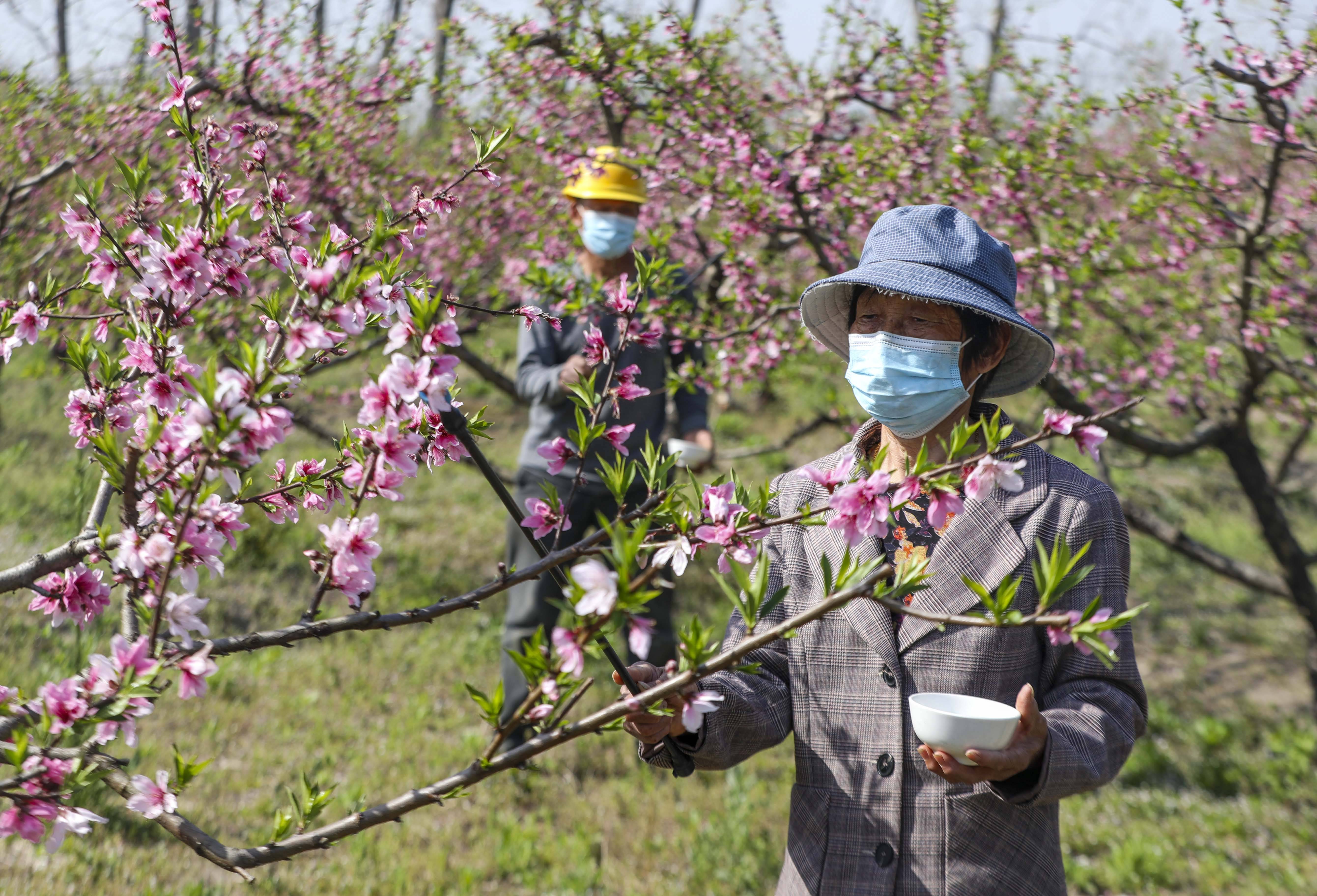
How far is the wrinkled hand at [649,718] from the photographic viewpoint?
1.36 meters

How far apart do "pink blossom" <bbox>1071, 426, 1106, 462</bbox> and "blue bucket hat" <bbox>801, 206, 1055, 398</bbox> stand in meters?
0.47

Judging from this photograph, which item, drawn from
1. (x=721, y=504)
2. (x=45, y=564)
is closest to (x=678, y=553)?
(x=721, y=504)

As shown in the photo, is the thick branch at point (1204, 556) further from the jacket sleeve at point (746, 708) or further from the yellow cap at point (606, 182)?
the jacket sleeve at point (746, 708)

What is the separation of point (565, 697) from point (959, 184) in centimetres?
330

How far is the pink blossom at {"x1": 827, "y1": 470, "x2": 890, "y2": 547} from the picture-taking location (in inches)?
48.3

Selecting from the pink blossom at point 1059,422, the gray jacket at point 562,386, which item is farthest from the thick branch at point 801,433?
the pink blossom at point 1059,422

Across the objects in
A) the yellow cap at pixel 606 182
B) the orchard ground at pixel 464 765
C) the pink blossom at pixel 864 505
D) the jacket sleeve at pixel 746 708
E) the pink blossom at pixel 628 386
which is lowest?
the orchard ground at pixel 464 765

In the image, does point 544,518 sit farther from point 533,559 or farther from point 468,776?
point 533,559

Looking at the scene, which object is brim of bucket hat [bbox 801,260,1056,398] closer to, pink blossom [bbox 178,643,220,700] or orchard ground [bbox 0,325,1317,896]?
orchard ground [bbox 0,325,1317,896]

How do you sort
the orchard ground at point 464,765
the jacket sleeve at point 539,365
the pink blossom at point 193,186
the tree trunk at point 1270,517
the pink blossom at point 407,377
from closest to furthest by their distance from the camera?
the pink blossom at point 407,377, the pink blossom at point 193,186, the orchard ground at point 464,765, the jacket sleeve at point 539,365, the tree trunk at point 1270,517

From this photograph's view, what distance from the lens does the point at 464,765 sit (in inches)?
181

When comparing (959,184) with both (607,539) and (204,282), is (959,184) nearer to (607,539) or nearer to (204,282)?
(607,539)

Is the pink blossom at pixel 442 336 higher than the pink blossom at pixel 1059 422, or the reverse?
the pink blossom at pixel 442 336

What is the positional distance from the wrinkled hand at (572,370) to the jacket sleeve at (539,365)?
64mm
